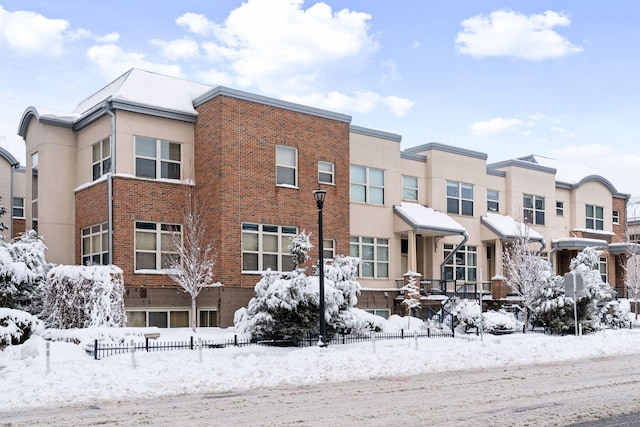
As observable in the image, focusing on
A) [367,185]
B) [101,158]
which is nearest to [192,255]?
[101,158]

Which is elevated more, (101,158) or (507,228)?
(101,158)

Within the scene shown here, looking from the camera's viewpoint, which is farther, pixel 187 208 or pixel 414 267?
pixel 414 267

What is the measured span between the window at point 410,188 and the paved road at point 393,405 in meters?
19.3

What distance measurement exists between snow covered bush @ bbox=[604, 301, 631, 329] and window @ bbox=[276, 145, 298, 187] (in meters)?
15.9

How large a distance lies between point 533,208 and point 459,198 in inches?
257

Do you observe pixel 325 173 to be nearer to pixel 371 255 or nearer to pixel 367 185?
pixel 367 185

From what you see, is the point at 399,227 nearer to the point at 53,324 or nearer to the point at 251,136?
the point at 251,136

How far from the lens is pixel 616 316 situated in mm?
35531

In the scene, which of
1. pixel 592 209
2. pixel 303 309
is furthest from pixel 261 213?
pixel 592 209

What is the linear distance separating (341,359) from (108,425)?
9135 mm

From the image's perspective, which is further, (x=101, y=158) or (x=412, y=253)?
(x=412, y=253)

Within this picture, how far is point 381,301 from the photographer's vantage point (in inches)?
1340

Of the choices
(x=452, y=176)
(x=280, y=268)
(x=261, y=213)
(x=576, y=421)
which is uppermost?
(x=452, y=176)

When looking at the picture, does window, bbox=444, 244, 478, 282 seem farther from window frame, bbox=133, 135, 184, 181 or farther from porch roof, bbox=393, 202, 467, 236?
window frame, bbox=133, 135, 184, 181
